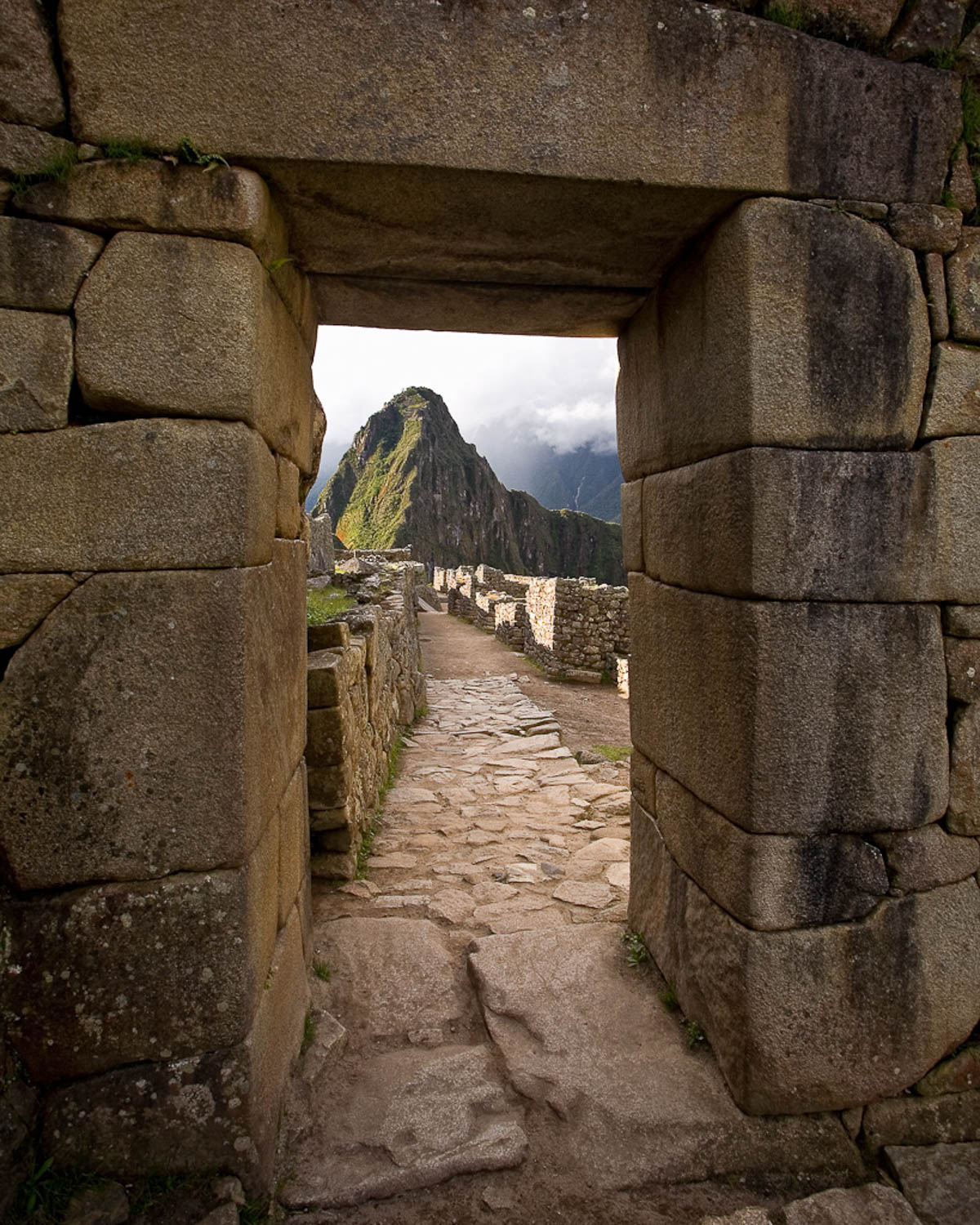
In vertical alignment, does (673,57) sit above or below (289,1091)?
above

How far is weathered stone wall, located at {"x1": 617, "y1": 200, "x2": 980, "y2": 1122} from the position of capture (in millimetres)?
2189

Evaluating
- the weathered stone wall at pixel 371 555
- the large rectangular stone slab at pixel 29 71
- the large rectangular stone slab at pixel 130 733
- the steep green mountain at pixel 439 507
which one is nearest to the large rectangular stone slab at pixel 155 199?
the large rectangular stone slab at pixel 29 71

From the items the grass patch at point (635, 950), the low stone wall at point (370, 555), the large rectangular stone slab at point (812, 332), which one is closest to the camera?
the large rectangular stone slab at point (812, 332)

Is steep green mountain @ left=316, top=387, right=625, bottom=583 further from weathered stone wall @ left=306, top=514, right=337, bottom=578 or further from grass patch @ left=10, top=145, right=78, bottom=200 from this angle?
grass patch @ left=10, top=145, right=78, bottom=200

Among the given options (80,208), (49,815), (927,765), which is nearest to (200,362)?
(80,208)

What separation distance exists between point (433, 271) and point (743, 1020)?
120 inches

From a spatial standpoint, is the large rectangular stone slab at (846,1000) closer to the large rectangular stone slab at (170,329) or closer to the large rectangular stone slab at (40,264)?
the large rectangular stone slab at (170,329)

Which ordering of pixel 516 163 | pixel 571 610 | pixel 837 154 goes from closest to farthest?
pixel 516 163 < pixel 837 154 < pixel 571 610

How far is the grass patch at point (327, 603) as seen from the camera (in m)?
6.46

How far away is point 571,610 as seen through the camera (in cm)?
1309

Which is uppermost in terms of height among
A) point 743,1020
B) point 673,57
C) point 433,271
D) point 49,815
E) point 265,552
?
point 673,57

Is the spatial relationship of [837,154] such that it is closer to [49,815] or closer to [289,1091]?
[49,815]

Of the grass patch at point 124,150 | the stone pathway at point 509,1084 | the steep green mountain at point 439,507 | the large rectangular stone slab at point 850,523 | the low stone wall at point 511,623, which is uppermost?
the steep green mountain at point 439,507

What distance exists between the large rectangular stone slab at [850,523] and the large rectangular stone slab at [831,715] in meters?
0.09
